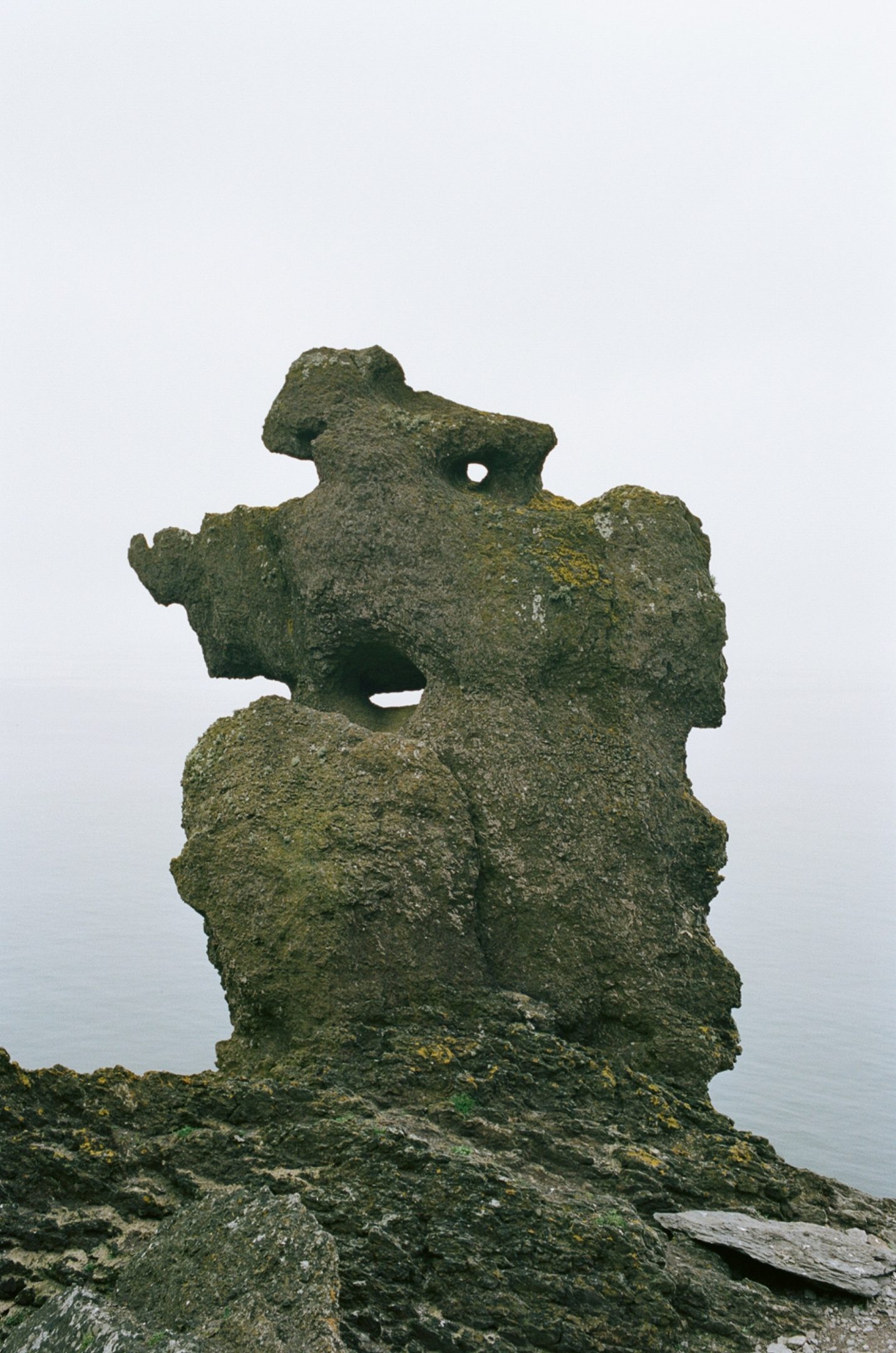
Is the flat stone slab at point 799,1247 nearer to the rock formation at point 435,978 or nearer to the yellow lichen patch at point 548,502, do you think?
the rock formation at point 435,978

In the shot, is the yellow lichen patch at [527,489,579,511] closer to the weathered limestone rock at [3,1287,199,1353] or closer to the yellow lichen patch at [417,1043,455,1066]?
the yellow lichen patch at [417,1043,455,1066]

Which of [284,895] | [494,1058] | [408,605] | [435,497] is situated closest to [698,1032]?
[494,1058]

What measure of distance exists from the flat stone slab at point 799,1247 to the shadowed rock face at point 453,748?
4.73 feet

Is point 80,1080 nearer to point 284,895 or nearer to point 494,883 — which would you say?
point 284,895

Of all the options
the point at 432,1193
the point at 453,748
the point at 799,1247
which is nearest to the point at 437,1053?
the point at 432,1193

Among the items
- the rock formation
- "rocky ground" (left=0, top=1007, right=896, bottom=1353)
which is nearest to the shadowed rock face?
the rock formation

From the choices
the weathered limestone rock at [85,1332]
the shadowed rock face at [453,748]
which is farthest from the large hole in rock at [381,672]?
the weathered limestone rock at [85,1332]

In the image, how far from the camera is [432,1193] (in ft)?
23.4

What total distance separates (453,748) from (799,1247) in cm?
418

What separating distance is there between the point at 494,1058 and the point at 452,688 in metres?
2.94

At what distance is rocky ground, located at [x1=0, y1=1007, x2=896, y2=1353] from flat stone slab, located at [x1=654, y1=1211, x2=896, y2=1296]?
0.36 ft

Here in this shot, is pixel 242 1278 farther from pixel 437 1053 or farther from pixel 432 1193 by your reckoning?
pixel 437 1053

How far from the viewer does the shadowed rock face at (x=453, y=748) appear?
8570 mm

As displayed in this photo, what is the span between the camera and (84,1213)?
682cm
